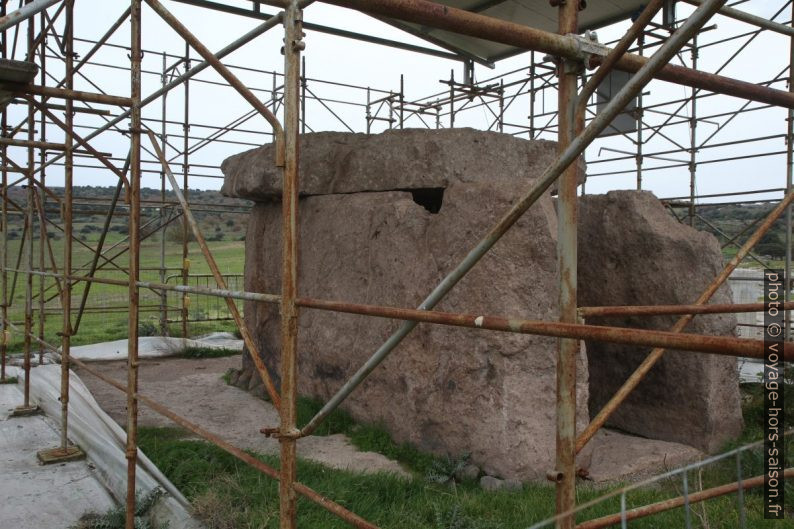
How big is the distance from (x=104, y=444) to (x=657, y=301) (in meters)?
4.43

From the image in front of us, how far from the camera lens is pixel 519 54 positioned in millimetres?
13352

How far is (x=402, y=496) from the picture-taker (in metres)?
4.16

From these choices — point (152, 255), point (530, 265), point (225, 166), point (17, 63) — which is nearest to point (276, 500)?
point (530, 265)

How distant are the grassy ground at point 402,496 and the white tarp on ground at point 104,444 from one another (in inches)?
5.5

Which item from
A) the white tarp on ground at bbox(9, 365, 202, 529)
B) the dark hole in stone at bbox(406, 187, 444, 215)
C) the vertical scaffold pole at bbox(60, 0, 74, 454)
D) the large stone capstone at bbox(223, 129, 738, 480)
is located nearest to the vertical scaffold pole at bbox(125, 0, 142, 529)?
the white tarp on ground at bbox(9, 365, 202, 529)

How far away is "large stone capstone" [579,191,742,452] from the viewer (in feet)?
17.7

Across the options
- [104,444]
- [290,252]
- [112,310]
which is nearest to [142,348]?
[112,310]

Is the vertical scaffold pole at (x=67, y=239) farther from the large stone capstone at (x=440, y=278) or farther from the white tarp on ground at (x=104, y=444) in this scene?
the large stone capstone at (x=440, y=278)

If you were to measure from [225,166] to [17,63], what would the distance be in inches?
167

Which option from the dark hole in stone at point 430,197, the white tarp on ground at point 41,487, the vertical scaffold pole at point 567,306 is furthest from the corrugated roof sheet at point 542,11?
the vertical scaffold pole at point 567,306

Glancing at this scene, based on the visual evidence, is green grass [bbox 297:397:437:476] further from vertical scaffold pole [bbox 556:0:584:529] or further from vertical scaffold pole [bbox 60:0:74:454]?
vertical scaffold pole [bbox 556:0:584:529]

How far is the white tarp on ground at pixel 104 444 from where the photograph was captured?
4.09m

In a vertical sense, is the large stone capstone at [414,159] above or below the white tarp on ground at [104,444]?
above

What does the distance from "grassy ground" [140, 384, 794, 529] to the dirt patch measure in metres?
0.35
